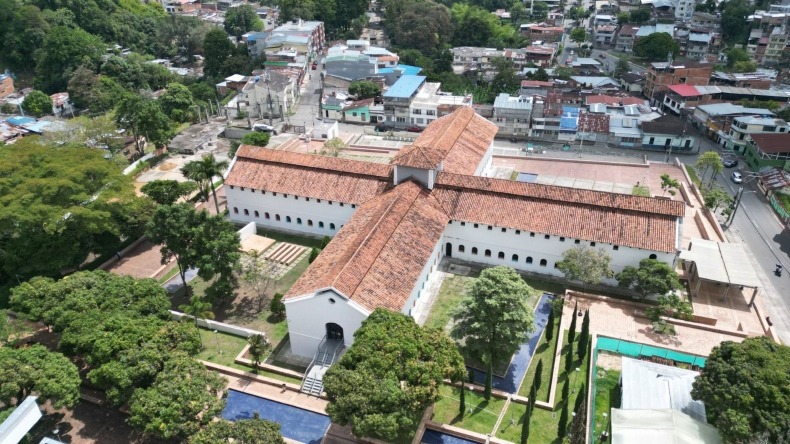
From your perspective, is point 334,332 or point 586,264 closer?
point 334,332

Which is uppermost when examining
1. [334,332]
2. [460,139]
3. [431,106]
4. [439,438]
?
[460,139]

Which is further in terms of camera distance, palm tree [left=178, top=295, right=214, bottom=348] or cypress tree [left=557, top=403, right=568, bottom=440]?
palm tree [left=178, top=295, right=214, bottom=348]

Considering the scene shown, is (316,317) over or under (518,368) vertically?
over

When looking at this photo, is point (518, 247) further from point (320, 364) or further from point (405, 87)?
point (405, 87)

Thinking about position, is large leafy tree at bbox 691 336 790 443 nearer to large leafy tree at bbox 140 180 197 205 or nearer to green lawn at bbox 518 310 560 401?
green lawn at bbox 518 310 560 401

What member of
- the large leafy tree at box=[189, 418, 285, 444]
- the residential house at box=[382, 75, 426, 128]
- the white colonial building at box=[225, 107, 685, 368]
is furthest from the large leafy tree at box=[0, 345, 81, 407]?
the residential house at box=[382, 75, 426, 128]

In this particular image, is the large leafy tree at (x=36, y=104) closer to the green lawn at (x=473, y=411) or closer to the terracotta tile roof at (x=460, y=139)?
the terracotta tile roof at (x=460, y=139)

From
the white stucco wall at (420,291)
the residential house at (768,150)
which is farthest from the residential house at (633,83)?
the white stucco wall at (420,291)

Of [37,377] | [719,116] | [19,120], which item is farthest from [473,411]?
[19,120]
